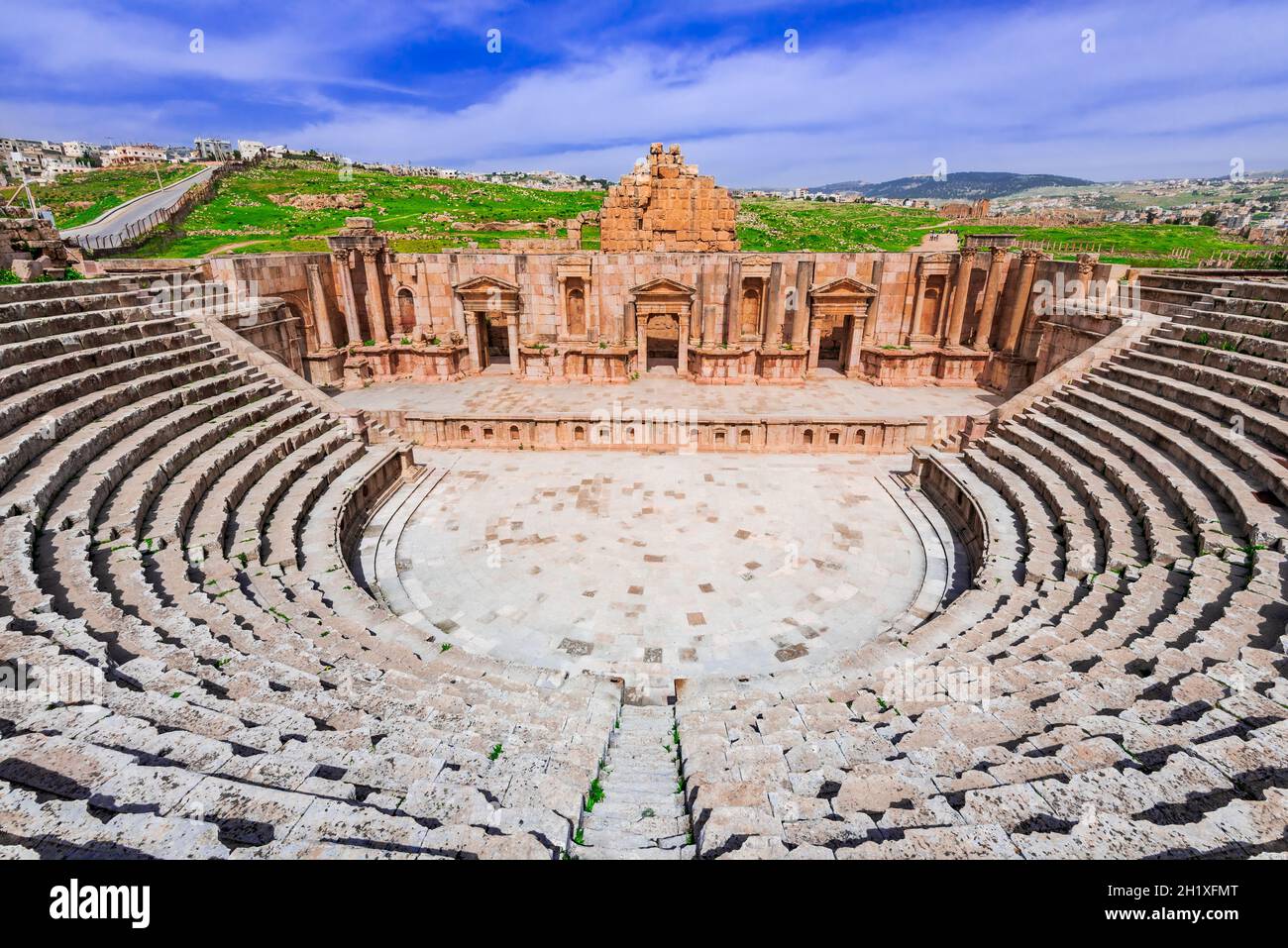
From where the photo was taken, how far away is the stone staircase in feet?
14.4

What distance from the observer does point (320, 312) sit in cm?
2347

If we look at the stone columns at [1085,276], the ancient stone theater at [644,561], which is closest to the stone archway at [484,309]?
the ancient stone theater at [644,561]

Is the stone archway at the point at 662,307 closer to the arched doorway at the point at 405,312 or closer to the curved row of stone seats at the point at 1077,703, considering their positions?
the arched doorway at the point at 405,312

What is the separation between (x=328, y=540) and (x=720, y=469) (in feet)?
33.9

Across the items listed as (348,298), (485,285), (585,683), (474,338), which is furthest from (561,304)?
(585,683)

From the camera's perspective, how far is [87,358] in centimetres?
1270

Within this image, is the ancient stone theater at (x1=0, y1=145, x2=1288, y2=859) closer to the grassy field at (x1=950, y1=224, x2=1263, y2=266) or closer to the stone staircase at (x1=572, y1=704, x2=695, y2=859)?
the stone staircase at (x1=572, y1=704, x2=695, y2=859)

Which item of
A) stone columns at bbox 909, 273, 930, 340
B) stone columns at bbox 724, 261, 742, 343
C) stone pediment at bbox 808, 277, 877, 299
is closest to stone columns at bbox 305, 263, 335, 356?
stone columns at bbox 724, 261, 742, 343

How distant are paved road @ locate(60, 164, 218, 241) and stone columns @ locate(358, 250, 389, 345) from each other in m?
20.7

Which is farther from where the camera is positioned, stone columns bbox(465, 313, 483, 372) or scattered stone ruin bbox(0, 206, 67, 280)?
stone columns bbox(465, 313, 483, 372)

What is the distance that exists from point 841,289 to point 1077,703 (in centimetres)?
2036

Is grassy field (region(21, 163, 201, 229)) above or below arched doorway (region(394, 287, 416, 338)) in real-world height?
above

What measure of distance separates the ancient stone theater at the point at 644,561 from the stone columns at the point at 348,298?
401 millimetres
